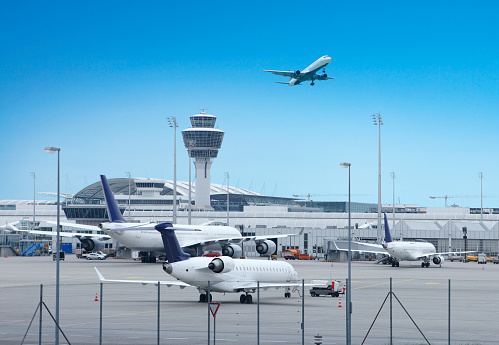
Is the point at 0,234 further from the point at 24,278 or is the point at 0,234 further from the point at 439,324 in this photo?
the point at 439,324

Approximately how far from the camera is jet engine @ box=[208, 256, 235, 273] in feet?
134

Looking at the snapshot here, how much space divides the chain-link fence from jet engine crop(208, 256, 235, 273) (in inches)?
82.0

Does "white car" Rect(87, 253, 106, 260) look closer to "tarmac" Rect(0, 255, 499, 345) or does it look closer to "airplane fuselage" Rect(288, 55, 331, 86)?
"airplane fuselage" Rect(288, 55, 331, 86)

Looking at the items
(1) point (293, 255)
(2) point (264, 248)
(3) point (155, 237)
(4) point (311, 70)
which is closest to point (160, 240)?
(3) point (155, 237)

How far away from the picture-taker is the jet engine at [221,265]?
40.9 metres

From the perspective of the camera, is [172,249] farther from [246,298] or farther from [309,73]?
[309,73]

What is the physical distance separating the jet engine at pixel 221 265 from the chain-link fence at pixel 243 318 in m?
2.08

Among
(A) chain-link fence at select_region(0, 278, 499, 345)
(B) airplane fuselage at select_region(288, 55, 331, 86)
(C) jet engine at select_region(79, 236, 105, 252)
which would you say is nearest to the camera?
(A) chain-link fence at select_region(0, 278, 499, 345)

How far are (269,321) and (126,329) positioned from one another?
23.0 ft

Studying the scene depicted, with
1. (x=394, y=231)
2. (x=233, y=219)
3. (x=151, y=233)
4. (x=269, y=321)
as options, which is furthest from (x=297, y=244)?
(x=269, y=321)

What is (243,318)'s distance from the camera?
36.6m

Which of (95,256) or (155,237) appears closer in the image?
(155,237)

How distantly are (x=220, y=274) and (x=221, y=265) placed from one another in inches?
39.0

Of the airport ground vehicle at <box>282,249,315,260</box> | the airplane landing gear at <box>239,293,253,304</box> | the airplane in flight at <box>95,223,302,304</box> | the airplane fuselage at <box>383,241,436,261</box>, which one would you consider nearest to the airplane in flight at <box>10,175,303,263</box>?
the airplane fuselage at <box>383,241,436,261</box>
